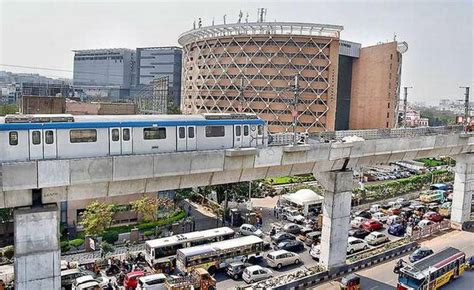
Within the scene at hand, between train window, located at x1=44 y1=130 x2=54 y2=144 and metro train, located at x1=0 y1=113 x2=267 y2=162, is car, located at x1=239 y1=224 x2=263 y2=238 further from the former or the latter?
train window, located at x1=44 y1=130 x2=54 y2=144

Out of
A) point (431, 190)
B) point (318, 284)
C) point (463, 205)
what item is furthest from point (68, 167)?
point (431, 190)

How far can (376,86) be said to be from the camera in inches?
2623

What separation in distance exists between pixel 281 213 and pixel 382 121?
135 feet

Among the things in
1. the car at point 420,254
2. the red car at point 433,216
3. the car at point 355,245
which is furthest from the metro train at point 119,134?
the red car at point 433,216

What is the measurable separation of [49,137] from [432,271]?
1683cm

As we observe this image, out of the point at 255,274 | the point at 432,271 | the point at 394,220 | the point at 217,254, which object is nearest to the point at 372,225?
the point at 394,220

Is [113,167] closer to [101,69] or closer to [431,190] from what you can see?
[431,190]

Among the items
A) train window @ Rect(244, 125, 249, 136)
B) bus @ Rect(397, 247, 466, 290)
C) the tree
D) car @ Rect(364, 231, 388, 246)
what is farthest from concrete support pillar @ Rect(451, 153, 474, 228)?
the tree

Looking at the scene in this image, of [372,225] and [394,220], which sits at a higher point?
[394,220]

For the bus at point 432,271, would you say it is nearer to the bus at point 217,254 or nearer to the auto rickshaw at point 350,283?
the auto rickshaw at point 350,283

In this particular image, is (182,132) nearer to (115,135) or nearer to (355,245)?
(115,135)

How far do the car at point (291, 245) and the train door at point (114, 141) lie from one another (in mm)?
13629

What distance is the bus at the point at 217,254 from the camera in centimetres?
2042

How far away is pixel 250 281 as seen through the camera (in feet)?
65.3
